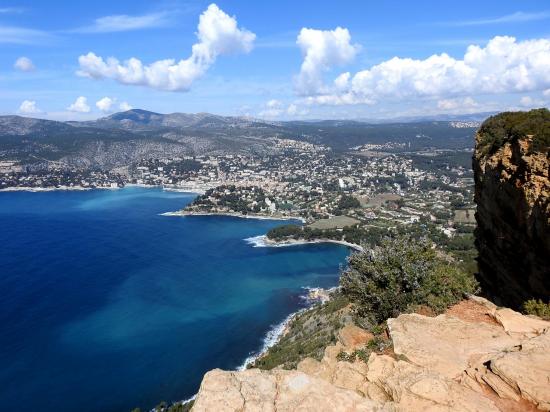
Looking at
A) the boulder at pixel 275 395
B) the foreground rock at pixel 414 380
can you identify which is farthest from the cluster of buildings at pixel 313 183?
the boulder at pixel 275 395

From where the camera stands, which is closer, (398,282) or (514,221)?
(398,282)

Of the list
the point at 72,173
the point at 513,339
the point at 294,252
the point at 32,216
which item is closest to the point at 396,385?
the point at 513,339

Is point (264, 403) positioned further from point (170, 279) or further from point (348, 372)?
point (170, 279)

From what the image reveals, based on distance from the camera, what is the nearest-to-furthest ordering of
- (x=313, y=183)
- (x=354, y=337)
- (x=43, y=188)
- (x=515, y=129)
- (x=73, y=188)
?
(x=354, y=337)
(x=515, y=129)
(x=313, y=183)
(x=43, y=188)
(x=73, y=188)

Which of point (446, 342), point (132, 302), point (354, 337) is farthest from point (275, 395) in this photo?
point (132, 302)

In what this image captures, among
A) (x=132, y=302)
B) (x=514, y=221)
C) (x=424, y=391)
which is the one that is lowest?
(x=132, y=302)

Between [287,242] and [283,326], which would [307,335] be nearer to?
[283,326]
